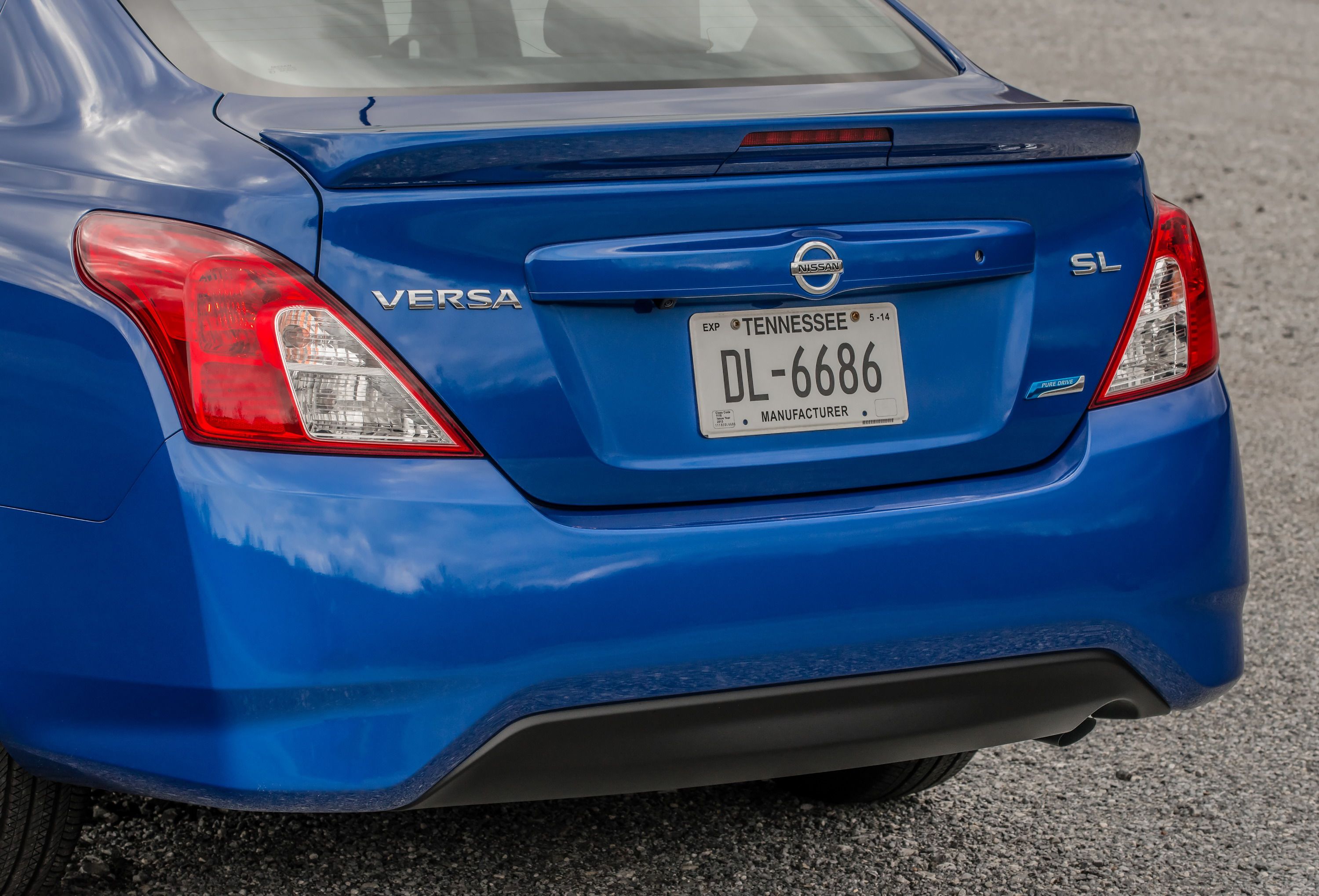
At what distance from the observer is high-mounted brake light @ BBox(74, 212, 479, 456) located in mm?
1811

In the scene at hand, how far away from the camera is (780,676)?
191 cm

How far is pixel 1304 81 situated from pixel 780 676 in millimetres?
15023

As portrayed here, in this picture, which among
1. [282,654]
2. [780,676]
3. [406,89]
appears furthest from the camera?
[406,89]

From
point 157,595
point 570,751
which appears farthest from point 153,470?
point 570,751

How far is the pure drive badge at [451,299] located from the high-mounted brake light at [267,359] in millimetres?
47

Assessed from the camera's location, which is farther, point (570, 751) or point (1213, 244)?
point (1213, 244)

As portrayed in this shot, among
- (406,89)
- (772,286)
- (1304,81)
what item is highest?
(406,89)

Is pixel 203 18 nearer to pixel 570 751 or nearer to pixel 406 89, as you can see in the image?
pixel 406 89

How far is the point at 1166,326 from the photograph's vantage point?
222cm

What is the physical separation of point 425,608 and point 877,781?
4.35 ft

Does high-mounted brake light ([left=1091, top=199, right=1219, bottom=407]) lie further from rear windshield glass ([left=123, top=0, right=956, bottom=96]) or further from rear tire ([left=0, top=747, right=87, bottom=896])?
rear tire ([left=0, top=747, right=87, bottom=896])

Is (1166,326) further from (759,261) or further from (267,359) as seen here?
(267,359)

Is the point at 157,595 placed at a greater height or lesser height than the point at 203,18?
lesser

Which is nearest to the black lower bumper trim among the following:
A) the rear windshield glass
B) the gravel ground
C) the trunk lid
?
the trunk lid
